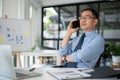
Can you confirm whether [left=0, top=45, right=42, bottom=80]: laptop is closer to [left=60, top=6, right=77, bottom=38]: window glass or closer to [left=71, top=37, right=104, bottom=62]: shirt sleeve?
[left=71, top=37, right=104, bottom=62]: shirt sleeve

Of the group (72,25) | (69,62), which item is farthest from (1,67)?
(72,25)

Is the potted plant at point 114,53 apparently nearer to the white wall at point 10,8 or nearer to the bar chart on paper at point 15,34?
the bar chart on paper at point 15,34

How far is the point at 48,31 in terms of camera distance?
721 centimetres

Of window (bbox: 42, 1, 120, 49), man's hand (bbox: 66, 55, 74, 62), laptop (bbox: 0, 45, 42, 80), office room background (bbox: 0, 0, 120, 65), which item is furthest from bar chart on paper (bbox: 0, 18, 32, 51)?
window (bbox: 42, 1, 120, 49)

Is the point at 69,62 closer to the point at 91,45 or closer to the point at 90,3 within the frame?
the point at 91,45

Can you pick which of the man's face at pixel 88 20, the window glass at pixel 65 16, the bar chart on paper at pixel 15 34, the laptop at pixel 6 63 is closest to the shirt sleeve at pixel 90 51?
the man's face at pixel 88 20

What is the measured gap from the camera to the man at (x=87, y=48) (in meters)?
1.90

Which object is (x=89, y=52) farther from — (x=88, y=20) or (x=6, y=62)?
(x=6, y=62)

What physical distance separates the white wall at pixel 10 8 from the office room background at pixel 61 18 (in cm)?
184

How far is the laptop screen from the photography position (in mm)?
978

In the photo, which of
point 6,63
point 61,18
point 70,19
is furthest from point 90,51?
point 61,18

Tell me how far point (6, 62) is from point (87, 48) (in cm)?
104

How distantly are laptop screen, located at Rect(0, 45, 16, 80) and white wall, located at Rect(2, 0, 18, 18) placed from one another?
117 inches

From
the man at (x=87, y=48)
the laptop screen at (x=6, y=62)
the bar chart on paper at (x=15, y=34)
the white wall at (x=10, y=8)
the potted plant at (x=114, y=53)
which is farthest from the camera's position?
the white wall at (x=10, y=8)
